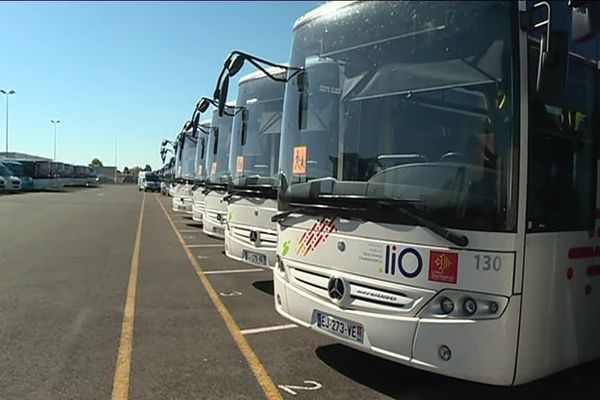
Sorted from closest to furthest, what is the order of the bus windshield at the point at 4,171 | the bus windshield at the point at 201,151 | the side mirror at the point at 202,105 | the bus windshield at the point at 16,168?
the side mirror at the point at 202,105
the bus windshield at the point at 201,151
the bus windshield at the point at 4,171
the bus windshield at the point at 16,168

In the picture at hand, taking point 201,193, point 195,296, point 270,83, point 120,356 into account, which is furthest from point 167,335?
point 201,193

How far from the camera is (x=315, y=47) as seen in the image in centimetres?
516

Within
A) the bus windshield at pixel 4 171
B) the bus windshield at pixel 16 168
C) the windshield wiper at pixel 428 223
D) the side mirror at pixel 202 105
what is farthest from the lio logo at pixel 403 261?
the bus windshield at pixel 16 168

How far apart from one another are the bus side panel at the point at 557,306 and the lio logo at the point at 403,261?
70 cm

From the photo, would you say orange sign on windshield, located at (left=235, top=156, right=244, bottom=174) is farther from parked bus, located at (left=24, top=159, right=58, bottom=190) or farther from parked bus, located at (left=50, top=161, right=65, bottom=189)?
parked bus, located at (left=50, top=161, right=65, bottom=189)

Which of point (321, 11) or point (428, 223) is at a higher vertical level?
point (321, 11)

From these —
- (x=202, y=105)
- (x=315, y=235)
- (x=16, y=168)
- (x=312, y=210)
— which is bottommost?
(x=315, y=235)

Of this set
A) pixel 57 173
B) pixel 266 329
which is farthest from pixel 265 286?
pixel 57 173

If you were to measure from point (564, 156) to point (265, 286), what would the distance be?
18.6 ft

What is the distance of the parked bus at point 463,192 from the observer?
365 cm

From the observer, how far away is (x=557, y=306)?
3.89m

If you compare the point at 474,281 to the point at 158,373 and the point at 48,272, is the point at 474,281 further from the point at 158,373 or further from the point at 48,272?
the point at 48,272

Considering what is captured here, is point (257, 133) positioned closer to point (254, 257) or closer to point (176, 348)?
point (254, 257)

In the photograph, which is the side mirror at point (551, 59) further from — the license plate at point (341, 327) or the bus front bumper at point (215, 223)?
the bus front bumper at point (215, 223)
